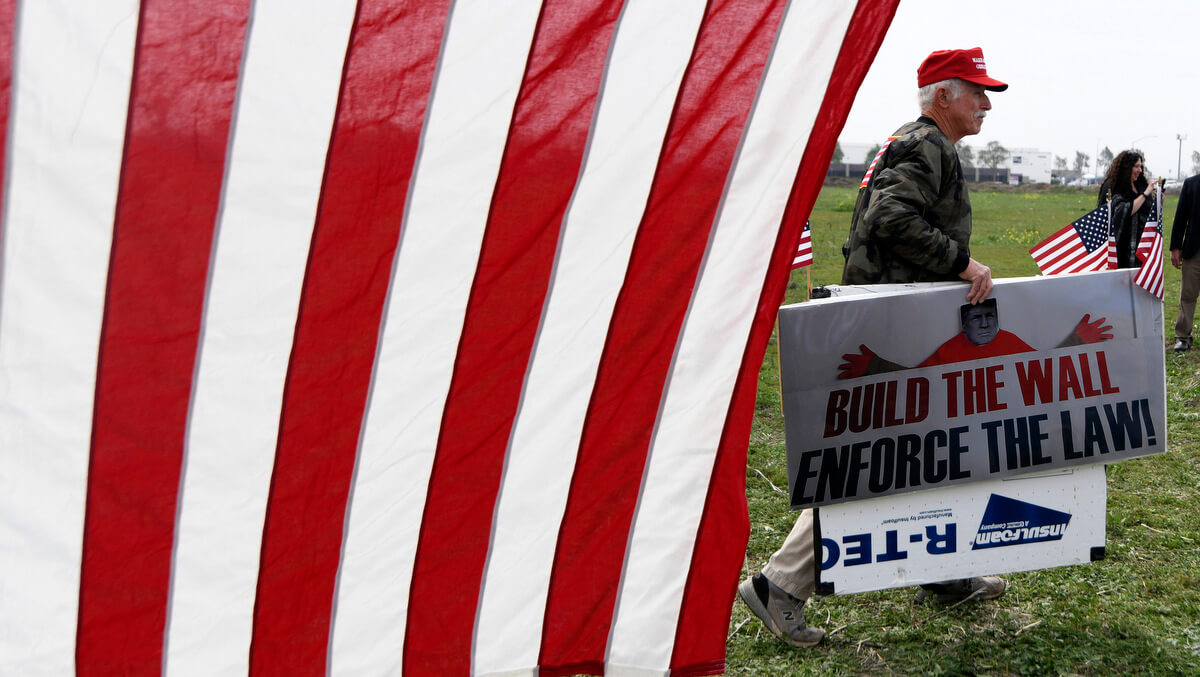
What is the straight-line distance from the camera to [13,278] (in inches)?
84.4

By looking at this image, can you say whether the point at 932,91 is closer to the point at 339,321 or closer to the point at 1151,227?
the point at 339,321

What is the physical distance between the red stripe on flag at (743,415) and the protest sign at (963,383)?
0.66m

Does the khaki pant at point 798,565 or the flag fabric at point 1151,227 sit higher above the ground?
the flag fabric at point 1151,227

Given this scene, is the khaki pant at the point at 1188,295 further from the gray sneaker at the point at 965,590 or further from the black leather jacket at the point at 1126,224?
the gray sneaker at the point at 965,590

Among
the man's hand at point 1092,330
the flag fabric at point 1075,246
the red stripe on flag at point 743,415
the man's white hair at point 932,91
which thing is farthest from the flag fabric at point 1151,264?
the red stripe on flag at point 743,415

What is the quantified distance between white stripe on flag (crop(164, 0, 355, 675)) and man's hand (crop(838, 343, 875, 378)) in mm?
1804

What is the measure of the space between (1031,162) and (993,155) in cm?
923

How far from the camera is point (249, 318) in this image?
235 cm

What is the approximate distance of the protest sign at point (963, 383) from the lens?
3352mm

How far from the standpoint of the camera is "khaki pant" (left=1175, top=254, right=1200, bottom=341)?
29.7 ft

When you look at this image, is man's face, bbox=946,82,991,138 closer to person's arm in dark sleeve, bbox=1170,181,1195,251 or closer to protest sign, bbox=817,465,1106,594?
protest sign, bbox=817,465,1106,594

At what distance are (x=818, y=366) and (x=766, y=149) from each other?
3.22 feet

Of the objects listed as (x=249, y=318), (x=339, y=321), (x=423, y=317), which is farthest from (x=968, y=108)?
(x=249, y=318)

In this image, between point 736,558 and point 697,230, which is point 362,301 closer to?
point 697,230
